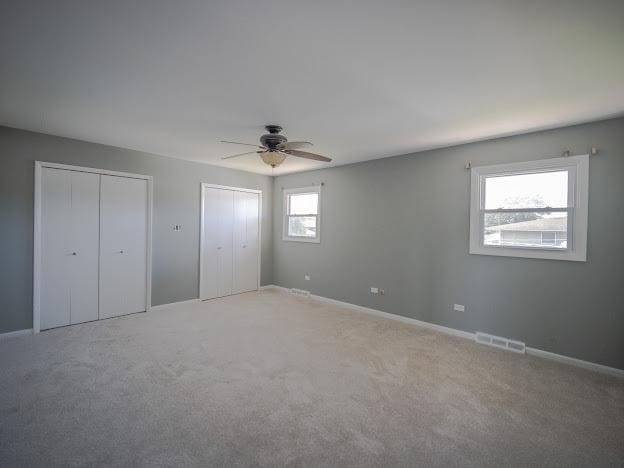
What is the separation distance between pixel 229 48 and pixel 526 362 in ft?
13.1

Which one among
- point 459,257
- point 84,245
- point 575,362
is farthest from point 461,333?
point 84,245

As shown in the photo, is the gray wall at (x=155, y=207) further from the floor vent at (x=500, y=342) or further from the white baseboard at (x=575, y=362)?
the white baseboard at (x=575, y=362)

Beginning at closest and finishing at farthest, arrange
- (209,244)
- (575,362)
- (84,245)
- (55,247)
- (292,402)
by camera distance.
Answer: (292,402) → (575,362) → (55,247) → (84,245) → (209,244)

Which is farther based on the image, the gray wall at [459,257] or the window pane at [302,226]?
the window pane at [302,226]

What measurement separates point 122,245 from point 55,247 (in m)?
0.77

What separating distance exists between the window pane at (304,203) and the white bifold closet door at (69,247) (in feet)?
10.9

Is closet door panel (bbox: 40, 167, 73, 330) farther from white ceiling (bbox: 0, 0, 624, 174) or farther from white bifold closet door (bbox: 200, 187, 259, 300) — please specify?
white bifold closet door (bbox: 200, 187, 259, 300)

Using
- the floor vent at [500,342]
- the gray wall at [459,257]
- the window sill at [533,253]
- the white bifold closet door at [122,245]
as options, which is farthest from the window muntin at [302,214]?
the floor vent at [500,342]

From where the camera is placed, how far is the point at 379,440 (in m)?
2.03

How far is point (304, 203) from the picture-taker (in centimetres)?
612

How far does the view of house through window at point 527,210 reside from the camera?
3.31 metres

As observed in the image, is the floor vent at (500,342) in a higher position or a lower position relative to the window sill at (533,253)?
lower

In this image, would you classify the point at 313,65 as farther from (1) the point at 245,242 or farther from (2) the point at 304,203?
(1) the point at 245,242

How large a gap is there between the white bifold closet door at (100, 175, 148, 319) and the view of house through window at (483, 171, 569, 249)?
4879 millimetres
